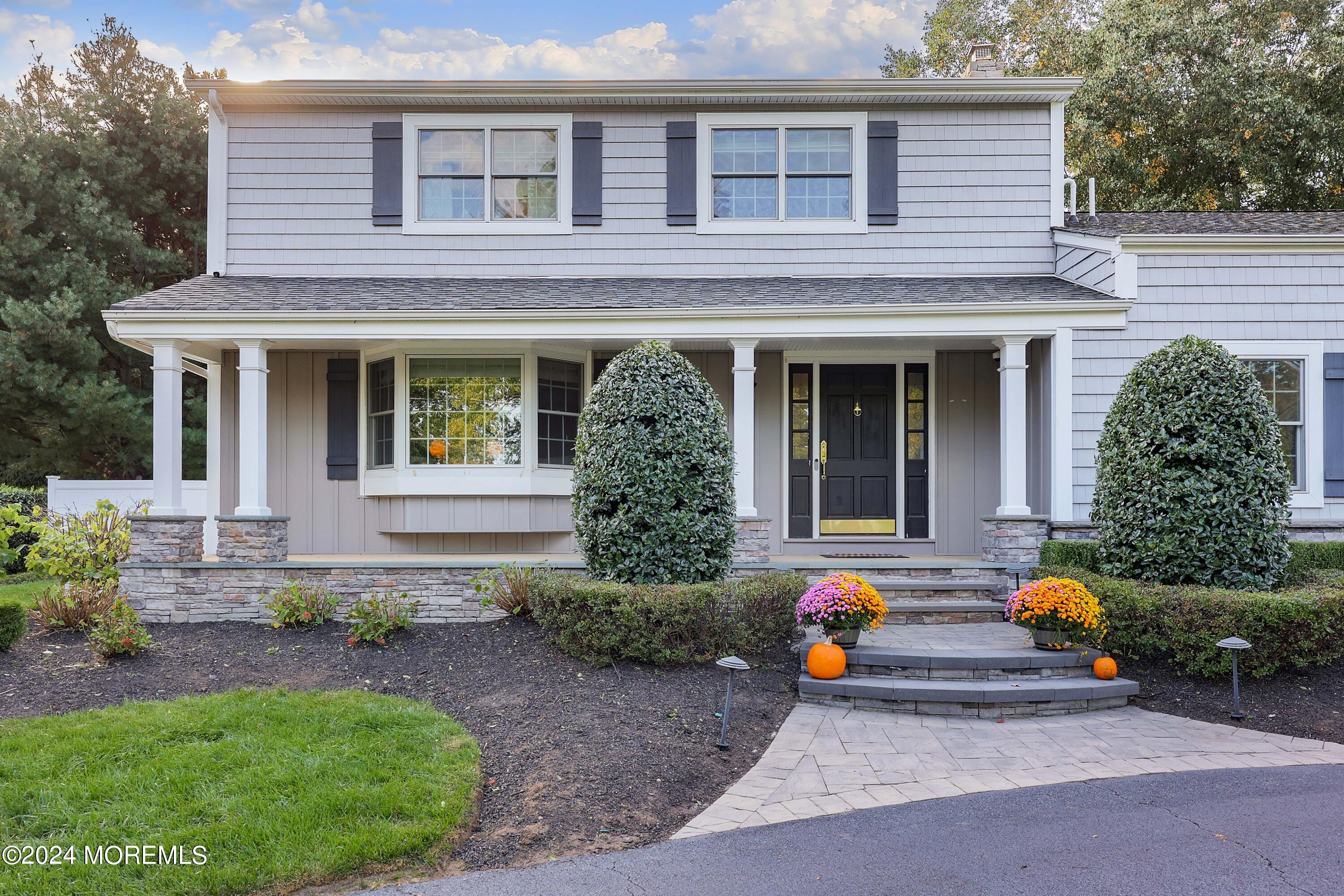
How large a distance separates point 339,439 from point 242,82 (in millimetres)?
3926

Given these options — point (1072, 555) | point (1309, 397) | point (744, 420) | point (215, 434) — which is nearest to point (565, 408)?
point (744, 420)

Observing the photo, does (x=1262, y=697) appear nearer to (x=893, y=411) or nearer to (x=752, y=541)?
(x=752, y=541)

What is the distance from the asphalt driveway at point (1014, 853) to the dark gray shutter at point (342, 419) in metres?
6.37

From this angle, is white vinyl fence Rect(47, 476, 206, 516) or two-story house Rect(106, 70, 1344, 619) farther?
white vinyl fence Rect(47, 476, 206, 516)

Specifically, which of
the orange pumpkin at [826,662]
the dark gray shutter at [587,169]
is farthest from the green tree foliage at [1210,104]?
the orange pumpkin at [826,662]

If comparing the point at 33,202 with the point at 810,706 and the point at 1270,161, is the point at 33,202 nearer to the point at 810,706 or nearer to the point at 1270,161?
the point at 810,706

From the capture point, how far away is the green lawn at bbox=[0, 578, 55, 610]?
309 inches

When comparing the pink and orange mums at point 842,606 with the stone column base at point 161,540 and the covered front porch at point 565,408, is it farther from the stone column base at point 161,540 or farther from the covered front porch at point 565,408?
the stone column base at point 161,540

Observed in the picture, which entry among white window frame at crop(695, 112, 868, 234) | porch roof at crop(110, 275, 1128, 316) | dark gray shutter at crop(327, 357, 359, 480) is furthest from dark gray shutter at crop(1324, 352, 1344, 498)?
dark gray shutter at crop(327, 357, 359, 480)

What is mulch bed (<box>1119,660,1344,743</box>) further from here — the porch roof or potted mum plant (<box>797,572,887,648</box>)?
the porch roof

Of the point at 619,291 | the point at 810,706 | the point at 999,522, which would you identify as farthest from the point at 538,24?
the point at 810,706

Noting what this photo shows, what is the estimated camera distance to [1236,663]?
501 cm

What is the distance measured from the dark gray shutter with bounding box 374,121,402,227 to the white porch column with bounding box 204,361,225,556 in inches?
94.8

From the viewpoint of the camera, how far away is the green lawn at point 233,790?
3027 mm
